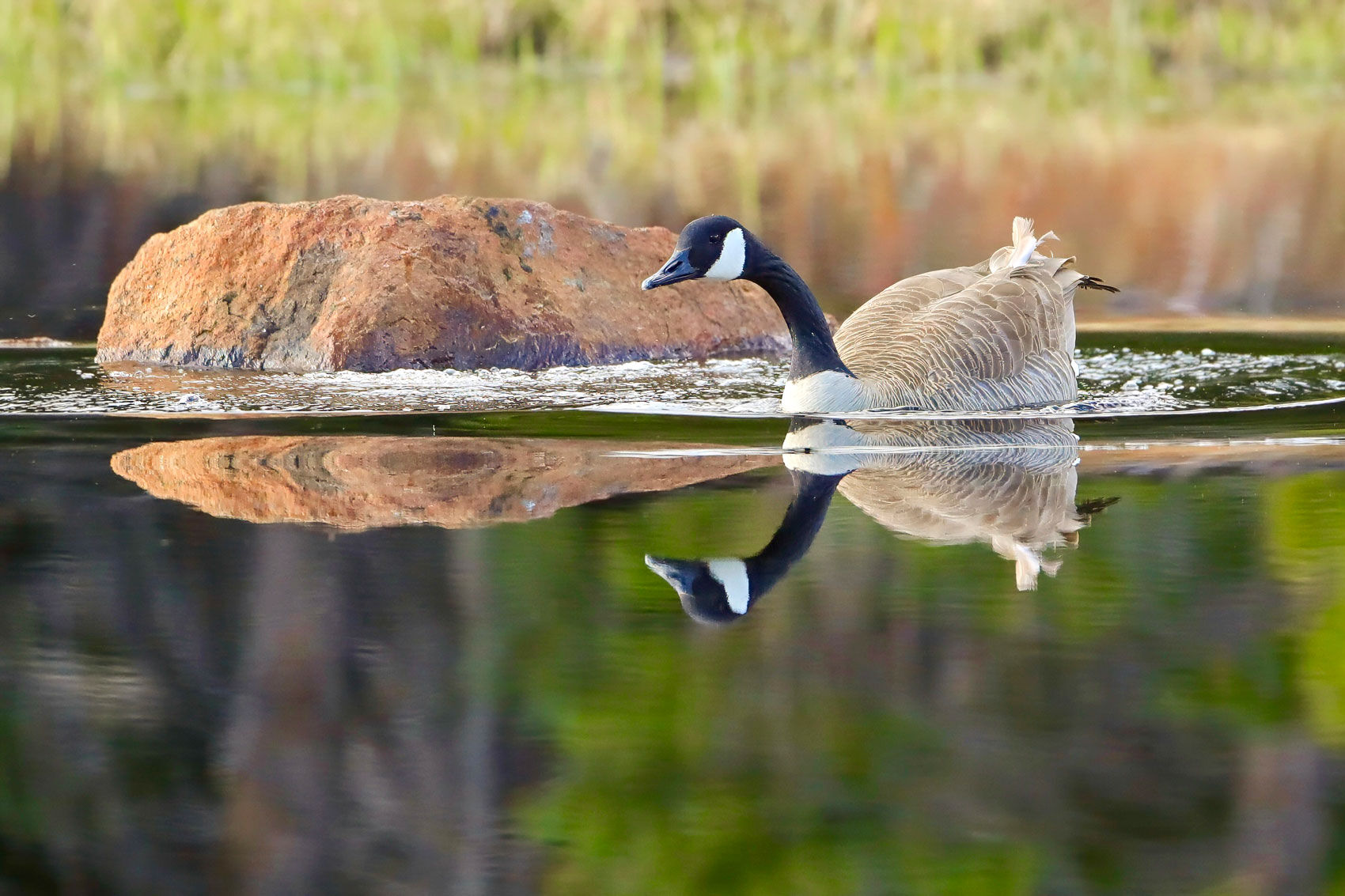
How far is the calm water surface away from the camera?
3.50 metres

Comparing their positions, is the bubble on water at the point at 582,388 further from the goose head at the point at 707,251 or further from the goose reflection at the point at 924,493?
the goose reflection at the point at 924,493

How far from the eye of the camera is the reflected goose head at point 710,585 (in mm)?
4833

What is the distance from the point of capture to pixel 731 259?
7.91 meters

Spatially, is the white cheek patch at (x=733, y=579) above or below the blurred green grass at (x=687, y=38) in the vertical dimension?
below

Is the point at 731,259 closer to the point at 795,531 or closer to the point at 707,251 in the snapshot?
the point at 707,251

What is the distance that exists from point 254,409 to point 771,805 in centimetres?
496

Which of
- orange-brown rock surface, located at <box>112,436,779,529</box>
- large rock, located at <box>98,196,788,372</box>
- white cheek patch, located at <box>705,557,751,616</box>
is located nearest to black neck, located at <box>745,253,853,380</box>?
orange-brown rock surface, located at <box>112,436,779,529</box>

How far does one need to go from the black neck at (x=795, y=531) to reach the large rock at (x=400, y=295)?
11.0 ft

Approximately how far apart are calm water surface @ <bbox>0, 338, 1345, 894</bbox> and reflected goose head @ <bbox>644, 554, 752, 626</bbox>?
2 centimetres

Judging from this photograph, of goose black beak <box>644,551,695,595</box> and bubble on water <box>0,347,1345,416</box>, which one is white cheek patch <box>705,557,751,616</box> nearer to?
goose black beak <box>644,551,695,595</box>

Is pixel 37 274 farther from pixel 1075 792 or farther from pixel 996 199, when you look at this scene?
pixel 1075 792

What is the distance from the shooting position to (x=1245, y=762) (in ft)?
12.6

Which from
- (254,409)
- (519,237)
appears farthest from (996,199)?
(254,409)

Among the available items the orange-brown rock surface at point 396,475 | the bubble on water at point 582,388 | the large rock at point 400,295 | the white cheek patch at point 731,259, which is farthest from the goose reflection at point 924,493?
the large rock at point 400,295
